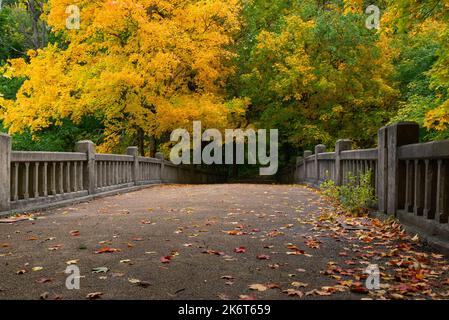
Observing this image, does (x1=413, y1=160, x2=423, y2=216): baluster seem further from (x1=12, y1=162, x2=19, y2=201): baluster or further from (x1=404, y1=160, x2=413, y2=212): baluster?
(x1=12, y1=162, x2=19, y2=201): baluster

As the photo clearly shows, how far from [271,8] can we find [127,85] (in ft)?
46.9

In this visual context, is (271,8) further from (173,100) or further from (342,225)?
(342,225)

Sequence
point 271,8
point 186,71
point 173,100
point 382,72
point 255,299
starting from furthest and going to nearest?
1. point 271,8
2. point 382,72
3. point 186,71
4. point 173,100
5. point 255,299

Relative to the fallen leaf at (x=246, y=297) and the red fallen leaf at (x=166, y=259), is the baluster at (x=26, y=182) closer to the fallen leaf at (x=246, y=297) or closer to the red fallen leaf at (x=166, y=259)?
the red fallen leaf at (x=166, y=259)

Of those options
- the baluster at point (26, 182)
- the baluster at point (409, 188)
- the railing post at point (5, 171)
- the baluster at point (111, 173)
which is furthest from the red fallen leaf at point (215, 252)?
the baluster at point (111, 173)

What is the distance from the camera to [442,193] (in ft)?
17.3

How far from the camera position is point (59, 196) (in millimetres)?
9672

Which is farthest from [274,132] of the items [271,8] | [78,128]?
[78,128]

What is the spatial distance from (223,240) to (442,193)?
2678 mm

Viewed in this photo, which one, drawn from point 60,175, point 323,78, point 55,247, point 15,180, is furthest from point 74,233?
point 323,78

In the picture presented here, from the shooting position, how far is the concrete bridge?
3.90m

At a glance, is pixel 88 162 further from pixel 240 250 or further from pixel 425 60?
pixel 425 60

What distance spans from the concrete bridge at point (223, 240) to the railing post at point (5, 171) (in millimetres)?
18

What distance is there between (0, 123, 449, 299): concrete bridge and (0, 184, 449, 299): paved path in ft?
0.04
